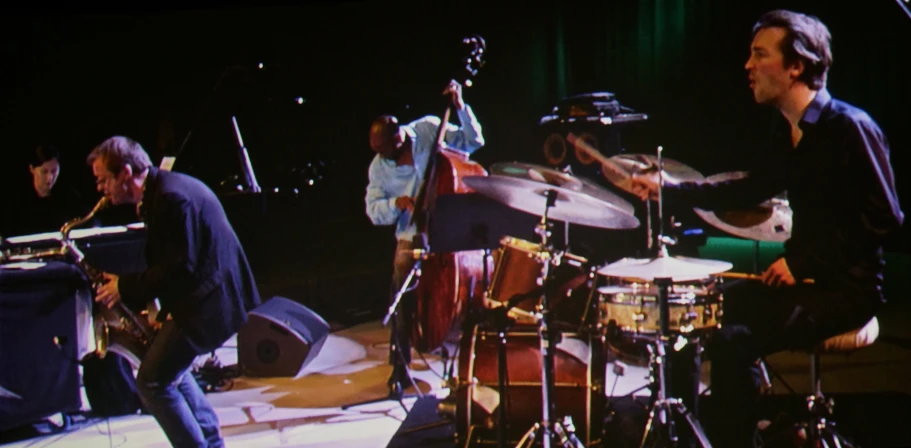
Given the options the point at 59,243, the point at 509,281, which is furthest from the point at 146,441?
the point at 509,281

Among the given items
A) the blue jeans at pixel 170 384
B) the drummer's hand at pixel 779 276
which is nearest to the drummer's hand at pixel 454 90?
the blue jeans at pixel 170 384

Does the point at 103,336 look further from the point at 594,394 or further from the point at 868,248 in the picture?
the point at 868,248

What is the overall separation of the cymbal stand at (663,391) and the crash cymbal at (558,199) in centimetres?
19

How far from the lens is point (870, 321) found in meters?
3.15

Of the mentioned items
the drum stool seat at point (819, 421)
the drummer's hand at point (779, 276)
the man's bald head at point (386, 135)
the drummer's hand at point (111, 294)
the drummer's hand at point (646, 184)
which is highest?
the man's bald head at point (386, 135)

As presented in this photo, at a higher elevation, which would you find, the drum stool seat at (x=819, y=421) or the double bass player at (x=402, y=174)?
the double bass player at (x=402, y=174)

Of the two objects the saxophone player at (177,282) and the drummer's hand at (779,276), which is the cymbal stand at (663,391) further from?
the saxophone player at (177,282)

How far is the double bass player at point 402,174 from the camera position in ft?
15.6

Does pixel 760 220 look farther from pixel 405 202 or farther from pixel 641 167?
pixel 405 202

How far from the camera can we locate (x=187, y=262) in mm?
3391

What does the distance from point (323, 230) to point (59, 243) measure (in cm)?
370

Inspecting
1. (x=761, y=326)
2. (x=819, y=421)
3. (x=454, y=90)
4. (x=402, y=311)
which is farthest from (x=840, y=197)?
(x=402, y=311)

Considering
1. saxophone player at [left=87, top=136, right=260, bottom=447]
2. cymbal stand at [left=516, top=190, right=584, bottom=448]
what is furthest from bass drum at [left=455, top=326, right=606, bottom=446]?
saxophone player at [left=87, top=136, right=260, bottom=447]

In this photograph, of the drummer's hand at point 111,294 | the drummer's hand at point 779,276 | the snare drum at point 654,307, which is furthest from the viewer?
the drummer's hand at point 111,294
